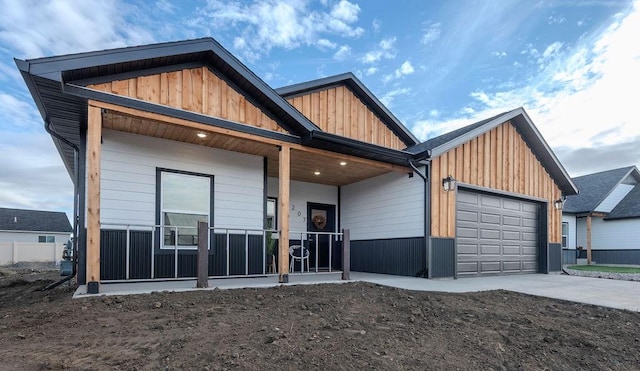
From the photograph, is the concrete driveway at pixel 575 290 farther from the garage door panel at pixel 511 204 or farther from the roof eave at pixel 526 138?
the roof eave at pixel 526 138

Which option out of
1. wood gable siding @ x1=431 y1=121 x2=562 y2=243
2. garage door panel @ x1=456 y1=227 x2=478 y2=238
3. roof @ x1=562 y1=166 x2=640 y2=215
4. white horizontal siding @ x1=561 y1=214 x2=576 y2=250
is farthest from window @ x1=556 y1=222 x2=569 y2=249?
garage door panel @ x1=456 y1=227 x2=478 y2=238

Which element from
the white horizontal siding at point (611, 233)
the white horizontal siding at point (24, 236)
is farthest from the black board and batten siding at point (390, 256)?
the white horizontal siding at point (24, 236)

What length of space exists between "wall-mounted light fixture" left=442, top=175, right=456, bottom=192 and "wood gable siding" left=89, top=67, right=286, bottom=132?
4.15 m

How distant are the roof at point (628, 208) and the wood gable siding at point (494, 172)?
26.3 ft

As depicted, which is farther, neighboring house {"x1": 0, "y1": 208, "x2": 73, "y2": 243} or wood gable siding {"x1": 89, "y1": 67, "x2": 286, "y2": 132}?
neighboring house {"x1": 0, "y1": 208, "x2": 73, "y2": 243}

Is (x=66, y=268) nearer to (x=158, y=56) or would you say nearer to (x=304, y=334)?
(x=158, y=56)

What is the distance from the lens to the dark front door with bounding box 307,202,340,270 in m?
10.3

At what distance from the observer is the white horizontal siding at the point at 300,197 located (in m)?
9.59

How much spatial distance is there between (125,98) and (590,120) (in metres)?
16.8

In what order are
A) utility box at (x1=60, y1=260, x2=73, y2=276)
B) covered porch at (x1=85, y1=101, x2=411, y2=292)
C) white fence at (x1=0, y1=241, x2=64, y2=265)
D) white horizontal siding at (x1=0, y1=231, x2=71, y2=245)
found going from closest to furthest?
covered porch at (x1=85, y1=101, x2=411, y2=292) < utility box at (x1=60, y1=260, x2=73, y2=276) < white fence at (x1=0, y1=241, x2=64, y2=265) < white horizontal siding at (x1=0, y1=231, x2=71, y2=245)

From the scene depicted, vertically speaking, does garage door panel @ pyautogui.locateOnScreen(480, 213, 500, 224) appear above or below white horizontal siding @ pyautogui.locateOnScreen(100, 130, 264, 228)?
below

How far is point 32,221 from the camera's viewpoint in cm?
2619

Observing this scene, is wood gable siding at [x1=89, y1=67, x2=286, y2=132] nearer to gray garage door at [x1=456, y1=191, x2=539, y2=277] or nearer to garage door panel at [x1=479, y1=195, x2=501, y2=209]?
gray garage door at [x1=456, y1=191, x2=539, y2=277]

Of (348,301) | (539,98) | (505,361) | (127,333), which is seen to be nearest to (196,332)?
(127,333)
